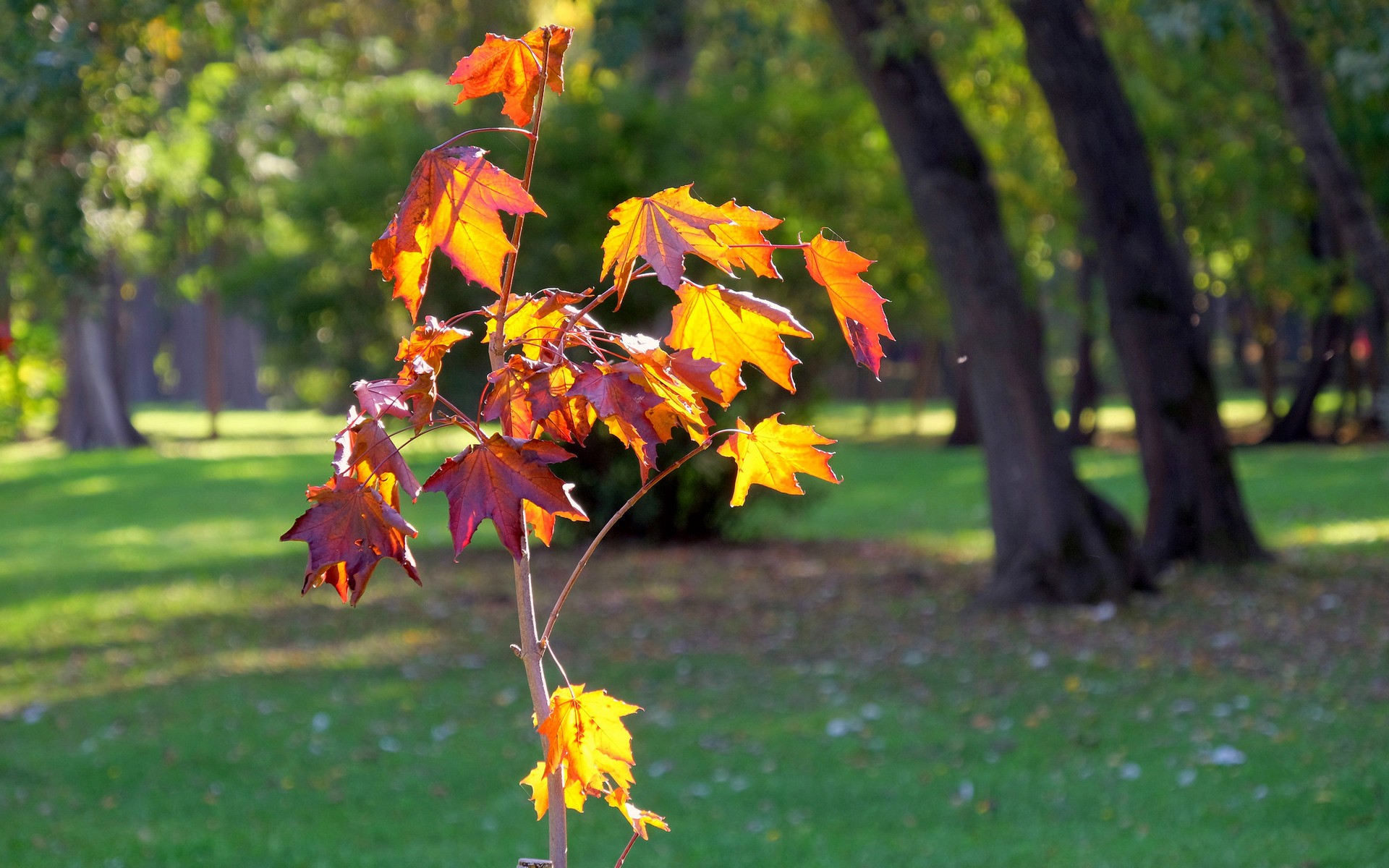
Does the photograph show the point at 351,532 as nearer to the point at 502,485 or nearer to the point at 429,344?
the point at 502,485

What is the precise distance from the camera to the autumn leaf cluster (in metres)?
1.51

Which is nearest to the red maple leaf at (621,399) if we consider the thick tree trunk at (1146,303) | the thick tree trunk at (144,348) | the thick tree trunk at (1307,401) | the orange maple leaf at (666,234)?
the orange maple leaf at (666,234)

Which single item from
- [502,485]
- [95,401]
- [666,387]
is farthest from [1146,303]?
[95,401]

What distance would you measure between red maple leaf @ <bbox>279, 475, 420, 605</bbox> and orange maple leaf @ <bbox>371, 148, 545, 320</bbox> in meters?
0.23

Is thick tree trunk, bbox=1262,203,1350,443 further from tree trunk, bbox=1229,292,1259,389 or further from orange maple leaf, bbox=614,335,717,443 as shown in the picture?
orange maple leaf, bbox=614,335,717,443

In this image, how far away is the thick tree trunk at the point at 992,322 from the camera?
8.51 metres

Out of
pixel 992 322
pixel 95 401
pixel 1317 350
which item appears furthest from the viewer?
A: pixel 95 401

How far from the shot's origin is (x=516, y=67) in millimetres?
1723

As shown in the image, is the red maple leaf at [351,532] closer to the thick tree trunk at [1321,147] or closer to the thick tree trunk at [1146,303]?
the thick tree trunk at [1321,147]

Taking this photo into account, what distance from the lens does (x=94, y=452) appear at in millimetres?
29109

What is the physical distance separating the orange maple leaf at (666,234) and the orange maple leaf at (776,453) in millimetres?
218

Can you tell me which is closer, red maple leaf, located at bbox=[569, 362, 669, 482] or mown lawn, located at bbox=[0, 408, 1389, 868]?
red maple leaf, located at bbox=[569, 362, 669, 482]

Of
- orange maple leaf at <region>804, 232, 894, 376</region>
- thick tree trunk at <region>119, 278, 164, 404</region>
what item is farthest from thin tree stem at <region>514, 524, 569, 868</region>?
thick tree trunk at <region>119, 278, 164, 404</region>

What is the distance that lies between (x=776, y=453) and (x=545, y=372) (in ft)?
1.14
